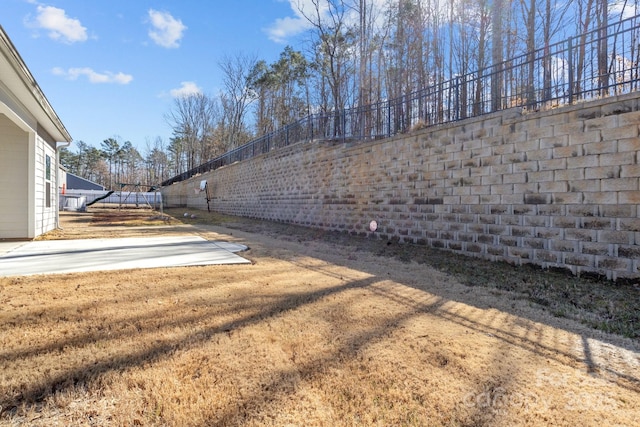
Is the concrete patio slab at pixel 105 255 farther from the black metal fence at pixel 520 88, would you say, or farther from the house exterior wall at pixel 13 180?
the black metal fence at pixel 520 88

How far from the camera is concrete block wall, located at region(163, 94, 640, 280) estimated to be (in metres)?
4.15

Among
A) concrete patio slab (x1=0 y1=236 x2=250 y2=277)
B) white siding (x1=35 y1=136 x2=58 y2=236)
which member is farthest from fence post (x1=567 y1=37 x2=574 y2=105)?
white siding (x1=35 y1=136 x2=58 y2=236)

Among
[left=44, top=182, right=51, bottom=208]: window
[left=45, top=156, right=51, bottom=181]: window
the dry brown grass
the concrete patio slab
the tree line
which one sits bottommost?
the dry brown grass

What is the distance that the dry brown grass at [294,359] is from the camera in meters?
1.59

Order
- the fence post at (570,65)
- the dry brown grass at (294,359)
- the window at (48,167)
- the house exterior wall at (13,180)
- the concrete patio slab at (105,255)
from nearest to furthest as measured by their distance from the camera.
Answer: the dry brown grass at (294,359) → the concrete patio slab at (105,255) → the fence post at (570,65) → the house exterior wall at (13,180) → the window at (48,167)

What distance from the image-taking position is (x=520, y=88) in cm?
638

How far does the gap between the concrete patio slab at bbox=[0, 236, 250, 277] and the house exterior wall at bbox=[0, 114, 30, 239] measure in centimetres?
88

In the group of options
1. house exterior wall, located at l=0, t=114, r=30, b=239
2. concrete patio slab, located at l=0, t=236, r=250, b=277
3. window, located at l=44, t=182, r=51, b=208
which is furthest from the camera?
window, located at l=44, t=182, r=51, b=208

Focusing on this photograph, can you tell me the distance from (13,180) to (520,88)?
10529 mm

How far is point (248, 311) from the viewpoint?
9.62 feet

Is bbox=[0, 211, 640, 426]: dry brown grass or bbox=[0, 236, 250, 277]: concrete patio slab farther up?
bbox=[0, 236, 250, 277]: concrete patio slab

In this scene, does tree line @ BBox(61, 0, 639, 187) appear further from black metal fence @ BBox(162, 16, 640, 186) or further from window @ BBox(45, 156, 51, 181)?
window @ BBox(45, 156, 51, 181)

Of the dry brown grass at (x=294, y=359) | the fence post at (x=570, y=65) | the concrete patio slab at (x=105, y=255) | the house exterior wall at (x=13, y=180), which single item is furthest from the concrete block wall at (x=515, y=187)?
the house exterior wall at (x=13, y=180)

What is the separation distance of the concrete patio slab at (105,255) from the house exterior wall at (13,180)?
88cm
